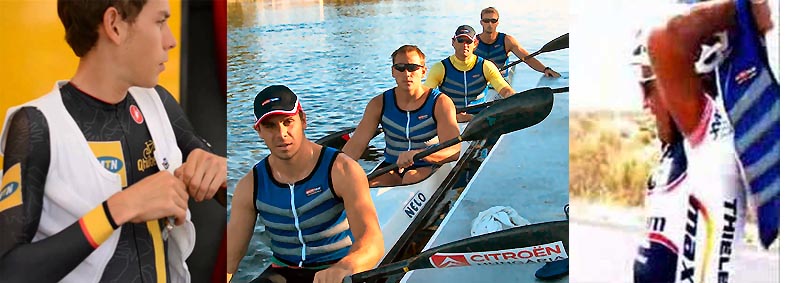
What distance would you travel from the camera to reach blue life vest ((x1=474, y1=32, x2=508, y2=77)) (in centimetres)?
239

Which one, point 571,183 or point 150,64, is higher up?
point 150,64

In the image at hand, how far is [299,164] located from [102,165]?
0.58 meters

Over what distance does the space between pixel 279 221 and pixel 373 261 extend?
33cm

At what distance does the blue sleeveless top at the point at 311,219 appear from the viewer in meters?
2.47

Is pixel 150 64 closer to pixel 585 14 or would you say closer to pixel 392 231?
pixel 392 231

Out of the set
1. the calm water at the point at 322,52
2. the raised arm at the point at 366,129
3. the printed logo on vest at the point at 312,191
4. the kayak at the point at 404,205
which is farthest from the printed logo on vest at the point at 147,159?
the kayak at the point at 404,205

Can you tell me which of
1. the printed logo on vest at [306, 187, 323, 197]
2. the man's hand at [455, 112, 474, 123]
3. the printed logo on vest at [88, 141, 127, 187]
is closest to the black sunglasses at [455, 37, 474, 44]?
the man's hand at [455, 112, 474, 123]

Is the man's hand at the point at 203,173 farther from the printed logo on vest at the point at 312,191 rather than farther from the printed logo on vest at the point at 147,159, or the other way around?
the printed logo on vest at the point at 312,191

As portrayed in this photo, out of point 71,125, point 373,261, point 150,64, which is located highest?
point 150,64

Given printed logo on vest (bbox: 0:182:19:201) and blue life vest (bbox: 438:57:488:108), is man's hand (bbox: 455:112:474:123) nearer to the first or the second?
blue life vest (bbox: 438:57:488:108)

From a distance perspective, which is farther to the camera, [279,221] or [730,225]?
[279,221]

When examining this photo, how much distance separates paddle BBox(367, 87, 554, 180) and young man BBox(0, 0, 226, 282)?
0.89 meters

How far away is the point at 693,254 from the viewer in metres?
2.37

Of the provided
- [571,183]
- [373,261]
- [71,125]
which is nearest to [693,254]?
[571,183]
